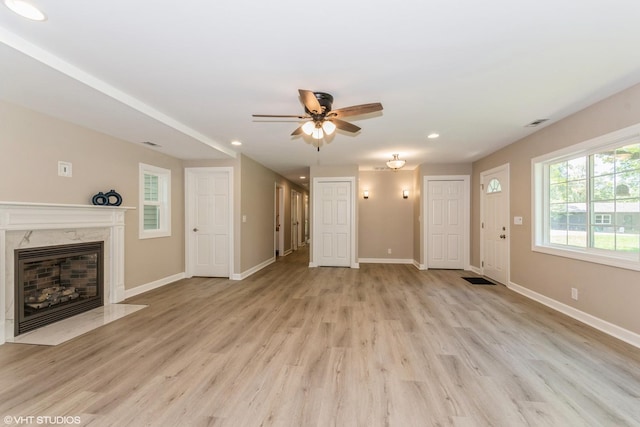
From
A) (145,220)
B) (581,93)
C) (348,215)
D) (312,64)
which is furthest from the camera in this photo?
(348,215)

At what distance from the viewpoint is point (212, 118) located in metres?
3.51

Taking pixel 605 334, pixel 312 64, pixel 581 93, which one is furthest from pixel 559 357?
pixel 312 64

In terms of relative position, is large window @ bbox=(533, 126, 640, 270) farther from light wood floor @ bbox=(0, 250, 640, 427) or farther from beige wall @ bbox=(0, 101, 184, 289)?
beige wall @ bbox=(0, 101, 184, 289)

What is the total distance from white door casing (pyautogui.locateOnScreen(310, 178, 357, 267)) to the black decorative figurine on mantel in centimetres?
388

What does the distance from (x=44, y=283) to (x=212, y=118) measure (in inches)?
110

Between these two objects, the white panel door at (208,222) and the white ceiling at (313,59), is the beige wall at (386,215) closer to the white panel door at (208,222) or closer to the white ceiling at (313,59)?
the white panel door at (208,222)

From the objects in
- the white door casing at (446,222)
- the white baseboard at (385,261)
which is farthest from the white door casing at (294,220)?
the white door casing at (446,222)

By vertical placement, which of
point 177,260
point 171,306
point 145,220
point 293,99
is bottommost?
point 171,306

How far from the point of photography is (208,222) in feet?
18.0

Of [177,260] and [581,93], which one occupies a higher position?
[581,93]

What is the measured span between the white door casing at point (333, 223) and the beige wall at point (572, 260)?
10.2 feet

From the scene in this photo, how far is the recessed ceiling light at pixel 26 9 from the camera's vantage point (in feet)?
5.34

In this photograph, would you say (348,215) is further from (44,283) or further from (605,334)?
(44,283)

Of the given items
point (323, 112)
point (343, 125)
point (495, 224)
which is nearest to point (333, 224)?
point (495, 224)
